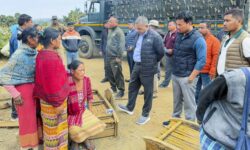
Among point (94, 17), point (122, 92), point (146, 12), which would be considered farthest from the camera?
point (94, 17)

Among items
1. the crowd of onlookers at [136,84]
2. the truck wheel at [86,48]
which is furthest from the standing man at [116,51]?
the truck wheel at [86,48]

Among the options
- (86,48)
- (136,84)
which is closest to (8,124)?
(136,84)

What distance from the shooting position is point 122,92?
631cm

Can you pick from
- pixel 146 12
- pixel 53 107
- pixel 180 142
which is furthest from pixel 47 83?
pixel 146 12

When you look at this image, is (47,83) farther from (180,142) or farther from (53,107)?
(180,142)

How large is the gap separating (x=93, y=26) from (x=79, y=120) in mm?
9660

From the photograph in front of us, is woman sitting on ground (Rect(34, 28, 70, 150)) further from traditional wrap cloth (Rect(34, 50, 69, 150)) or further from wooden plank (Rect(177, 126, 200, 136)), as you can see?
wooden plank (Rect(177, 126, 200, 136))

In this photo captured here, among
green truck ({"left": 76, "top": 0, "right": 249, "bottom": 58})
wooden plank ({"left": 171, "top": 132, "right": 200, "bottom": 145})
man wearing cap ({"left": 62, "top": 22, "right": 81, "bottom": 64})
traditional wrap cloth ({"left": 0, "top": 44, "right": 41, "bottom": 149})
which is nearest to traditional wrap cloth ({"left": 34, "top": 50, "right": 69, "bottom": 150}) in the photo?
traditional wrap cloth ({"left": 0, "top": 44, "right": 41, "bottom": 149})

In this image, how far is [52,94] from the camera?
9.66 feet

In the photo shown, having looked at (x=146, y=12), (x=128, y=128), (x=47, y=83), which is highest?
(x=146, y=12)

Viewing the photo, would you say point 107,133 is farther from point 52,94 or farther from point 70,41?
point 70,41

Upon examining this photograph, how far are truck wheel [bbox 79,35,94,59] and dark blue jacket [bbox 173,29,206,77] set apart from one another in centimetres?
853

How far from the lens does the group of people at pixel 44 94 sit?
116 inches

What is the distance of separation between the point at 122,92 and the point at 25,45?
3376 mm
